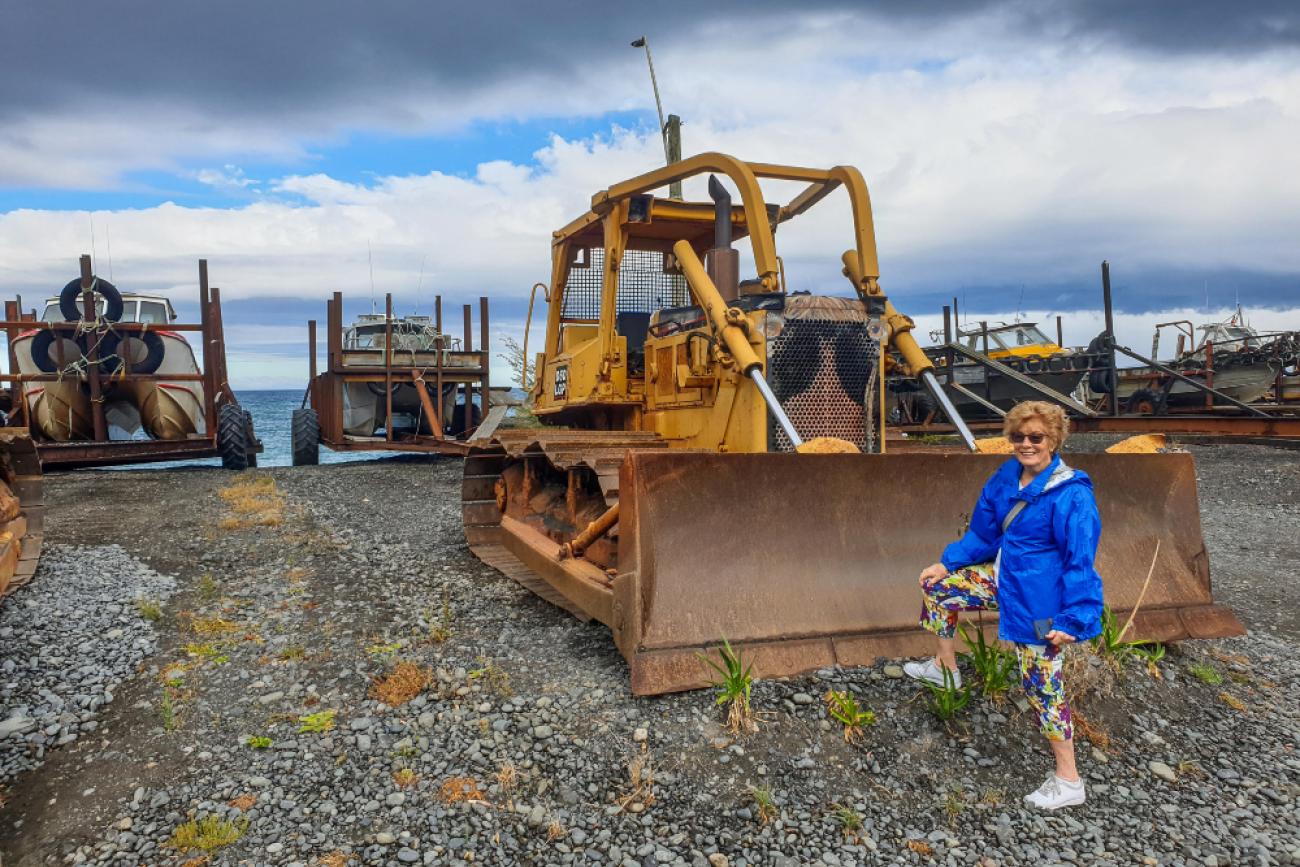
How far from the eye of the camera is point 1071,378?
682 inches

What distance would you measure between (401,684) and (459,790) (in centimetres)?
95

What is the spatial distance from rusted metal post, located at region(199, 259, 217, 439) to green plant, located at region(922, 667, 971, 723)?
1285 cm

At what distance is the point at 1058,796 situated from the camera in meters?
3.12

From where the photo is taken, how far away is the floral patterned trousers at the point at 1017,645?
3166mm

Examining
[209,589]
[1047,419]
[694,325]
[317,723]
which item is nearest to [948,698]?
[1047,419]

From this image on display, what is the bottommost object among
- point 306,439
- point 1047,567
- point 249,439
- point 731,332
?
point 306,439

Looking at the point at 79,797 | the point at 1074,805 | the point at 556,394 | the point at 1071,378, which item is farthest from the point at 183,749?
the point at 1071,378

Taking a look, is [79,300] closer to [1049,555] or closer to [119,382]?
[119,382]

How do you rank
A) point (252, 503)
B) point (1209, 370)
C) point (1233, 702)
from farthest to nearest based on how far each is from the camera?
point (1209, 370) → point (252, 503) → point (1233, 702)

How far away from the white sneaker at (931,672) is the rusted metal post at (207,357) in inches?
499

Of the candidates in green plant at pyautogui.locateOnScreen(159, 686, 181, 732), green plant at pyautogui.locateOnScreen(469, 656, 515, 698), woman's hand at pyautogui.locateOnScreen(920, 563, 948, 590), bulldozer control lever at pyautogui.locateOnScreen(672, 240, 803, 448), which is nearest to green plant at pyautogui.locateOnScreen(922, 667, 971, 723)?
woman's hand at pyautogui.locateOnScreen(920, 563, 948, 590)

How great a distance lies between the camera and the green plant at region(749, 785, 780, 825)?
9.87 feet

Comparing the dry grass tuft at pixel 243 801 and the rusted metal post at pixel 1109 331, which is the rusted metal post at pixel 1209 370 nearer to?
the rusted metal post at pixel 1109 331

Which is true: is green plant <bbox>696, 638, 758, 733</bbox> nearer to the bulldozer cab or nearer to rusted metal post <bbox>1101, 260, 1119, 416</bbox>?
the bulldozer cab
